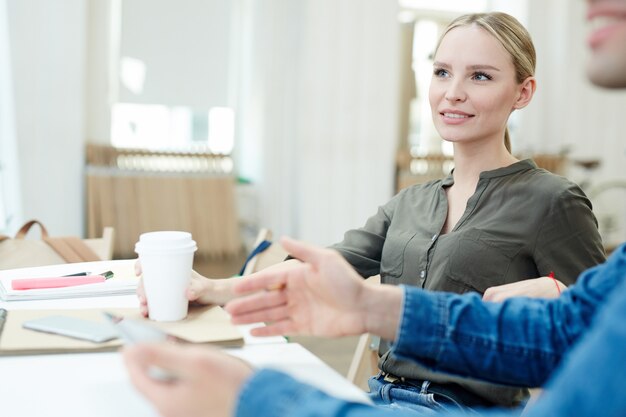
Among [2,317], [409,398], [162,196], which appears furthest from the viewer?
[162,196]

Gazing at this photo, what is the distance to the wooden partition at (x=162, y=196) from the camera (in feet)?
12.1

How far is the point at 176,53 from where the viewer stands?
393cm

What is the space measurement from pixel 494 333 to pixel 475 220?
525 millimetres

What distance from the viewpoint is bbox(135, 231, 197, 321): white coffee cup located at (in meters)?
0.94

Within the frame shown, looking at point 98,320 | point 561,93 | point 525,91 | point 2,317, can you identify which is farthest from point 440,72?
point 561,93

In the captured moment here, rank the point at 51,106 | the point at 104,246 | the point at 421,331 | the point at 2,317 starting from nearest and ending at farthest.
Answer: the point at 421,331 → the point at 2,317 → the point at 104,246 → the point at 51,106

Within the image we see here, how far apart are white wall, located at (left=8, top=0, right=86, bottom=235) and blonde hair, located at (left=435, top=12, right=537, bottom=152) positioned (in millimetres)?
2617

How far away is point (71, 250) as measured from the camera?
5.25 feet

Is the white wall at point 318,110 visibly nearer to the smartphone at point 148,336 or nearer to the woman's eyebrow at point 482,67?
the woman's eyebrow at point 482,67

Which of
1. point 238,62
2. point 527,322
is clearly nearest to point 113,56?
point 238,62

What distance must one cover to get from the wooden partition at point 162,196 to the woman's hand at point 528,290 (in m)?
2.97

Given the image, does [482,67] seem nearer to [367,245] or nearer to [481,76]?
[481,76]

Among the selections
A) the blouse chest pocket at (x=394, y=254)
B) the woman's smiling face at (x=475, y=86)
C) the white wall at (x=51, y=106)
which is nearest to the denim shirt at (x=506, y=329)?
the blouse chest pocket at (x=394, y=254)

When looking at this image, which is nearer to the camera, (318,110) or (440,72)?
(440,72)
